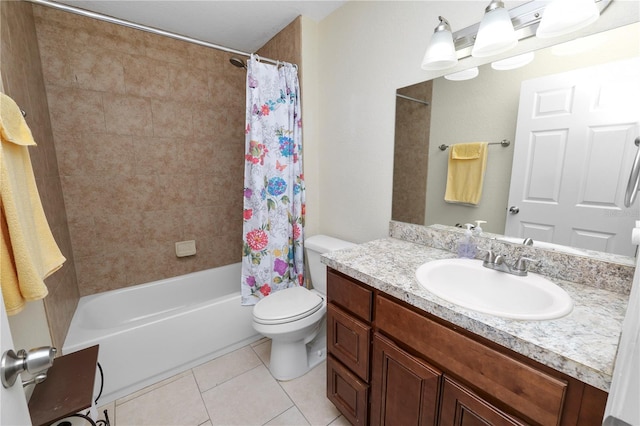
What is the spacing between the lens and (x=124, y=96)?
189 cm

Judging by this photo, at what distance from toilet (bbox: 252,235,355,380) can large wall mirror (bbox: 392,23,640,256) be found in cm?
67

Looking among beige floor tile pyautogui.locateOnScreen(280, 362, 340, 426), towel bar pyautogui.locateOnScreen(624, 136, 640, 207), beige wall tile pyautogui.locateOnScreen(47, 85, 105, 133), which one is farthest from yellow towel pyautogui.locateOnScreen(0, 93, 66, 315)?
towel bar pyautogui.locateOnScreen(624, 136, 640, 207)

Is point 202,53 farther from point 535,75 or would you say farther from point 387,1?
point 535,75

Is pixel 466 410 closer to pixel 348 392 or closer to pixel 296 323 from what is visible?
pixel 348 392

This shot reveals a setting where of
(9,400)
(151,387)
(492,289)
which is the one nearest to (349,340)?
(492,289)

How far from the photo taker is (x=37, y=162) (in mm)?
1316

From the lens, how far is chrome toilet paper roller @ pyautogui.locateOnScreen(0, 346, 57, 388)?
18.9 inches

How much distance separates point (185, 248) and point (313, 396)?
1530mm

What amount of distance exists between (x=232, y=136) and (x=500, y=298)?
2.29m

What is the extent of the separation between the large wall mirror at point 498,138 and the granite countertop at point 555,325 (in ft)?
0.86

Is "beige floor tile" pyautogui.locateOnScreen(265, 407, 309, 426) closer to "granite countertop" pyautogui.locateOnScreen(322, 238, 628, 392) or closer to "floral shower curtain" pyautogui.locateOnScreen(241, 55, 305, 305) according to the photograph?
"floral shower curtain" pyautogui.locateOnScreen(241, 55, 305, 305)

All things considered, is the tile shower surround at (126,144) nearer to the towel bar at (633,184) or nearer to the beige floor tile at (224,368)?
the beige floor tile at (224,368)

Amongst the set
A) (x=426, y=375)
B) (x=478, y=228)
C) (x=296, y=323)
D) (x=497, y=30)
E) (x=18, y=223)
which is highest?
(x=497, y=30)

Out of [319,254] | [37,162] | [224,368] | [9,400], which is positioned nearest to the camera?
[9,400]
